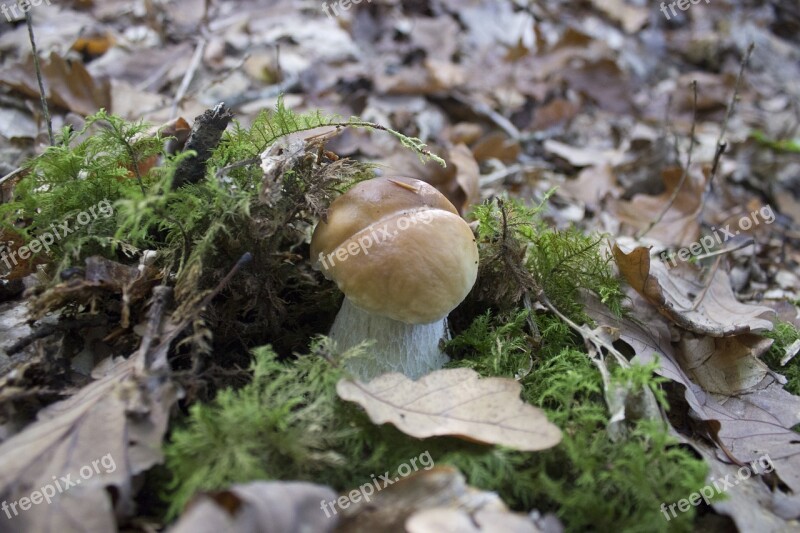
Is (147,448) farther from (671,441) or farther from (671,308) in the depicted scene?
(671,308)

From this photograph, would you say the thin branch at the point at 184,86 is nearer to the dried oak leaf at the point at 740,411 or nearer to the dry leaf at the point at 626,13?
the dried oak leaf at the point at 740,411

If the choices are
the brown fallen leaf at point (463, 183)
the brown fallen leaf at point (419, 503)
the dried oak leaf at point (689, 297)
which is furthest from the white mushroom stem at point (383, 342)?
the brown fallen leaf at point (463, 183)

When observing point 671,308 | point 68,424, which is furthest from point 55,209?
point 671,308

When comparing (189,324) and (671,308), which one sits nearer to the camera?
(189,324)

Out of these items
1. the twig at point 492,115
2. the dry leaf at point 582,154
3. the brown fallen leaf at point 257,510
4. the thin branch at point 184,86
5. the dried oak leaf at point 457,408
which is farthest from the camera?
the twig at point 492,115

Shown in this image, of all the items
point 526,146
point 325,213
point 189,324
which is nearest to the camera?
point 189,324

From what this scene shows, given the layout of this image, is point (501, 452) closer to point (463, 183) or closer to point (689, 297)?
point (689, 297)

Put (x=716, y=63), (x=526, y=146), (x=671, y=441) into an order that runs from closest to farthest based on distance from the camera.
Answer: (x=671, y=441) → (x=526, y=146) → (x=716, y=63)
